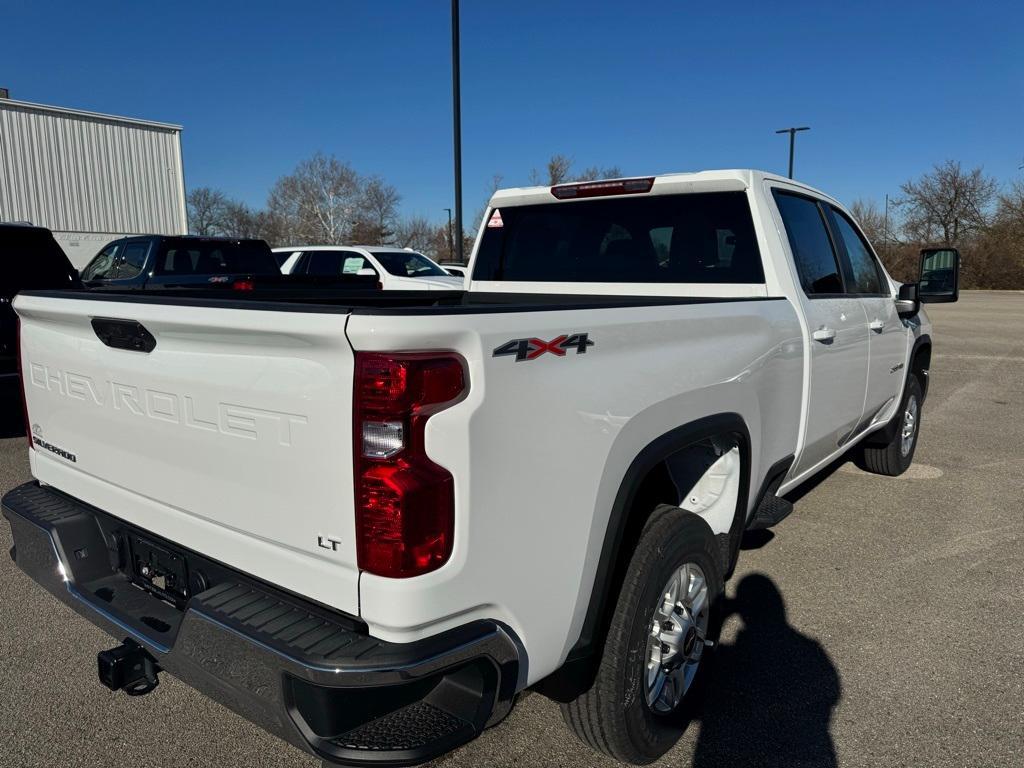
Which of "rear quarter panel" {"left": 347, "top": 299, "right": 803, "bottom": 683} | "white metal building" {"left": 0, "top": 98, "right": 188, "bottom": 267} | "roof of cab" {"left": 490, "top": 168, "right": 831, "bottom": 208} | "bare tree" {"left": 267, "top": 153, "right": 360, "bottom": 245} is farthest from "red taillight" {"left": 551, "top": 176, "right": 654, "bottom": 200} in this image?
"bare tree" {"left": 267, "top": 153, "right": 360, "bottom": 245}

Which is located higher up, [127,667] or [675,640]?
[127,667]

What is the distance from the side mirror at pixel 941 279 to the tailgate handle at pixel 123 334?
15.6 ft

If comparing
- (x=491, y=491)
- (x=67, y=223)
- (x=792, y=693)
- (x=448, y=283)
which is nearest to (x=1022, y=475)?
(x=792, y=693)

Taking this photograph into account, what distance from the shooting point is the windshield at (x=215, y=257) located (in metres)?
10.8

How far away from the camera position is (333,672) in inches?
65.7

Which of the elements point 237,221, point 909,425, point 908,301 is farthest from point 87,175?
point 237,221

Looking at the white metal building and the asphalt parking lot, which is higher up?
the white metal building

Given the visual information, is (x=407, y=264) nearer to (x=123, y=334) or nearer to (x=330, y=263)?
(x=330, y=263)

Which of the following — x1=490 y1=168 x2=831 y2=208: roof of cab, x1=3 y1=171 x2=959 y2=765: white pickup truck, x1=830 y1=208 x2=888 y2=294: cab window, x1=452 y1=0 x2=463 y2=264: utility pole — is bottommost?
x1=3 y1=171 x2=959 y2=765: white pickup truck

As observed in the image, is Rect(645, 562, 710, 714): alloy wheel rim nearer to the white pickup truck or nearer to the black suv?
the white pickup truck

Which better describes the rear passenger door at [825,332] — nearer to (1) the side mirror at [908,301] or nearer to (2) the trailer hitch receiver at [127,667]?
(1) the side mirror at [908,301]

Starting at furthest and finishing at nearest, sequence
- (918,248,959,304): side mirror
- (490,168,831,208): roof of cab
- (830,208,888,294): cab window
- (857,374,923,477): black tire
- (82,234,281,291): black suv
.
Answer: (82,234,281,291): black suv < (857,374,923,477): black tire < (918,248,959,304): side mirror < (830,208,888,294): cab window < (490,168,831,208): roof of cab

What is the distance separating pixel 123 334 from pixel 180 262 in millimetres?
9559

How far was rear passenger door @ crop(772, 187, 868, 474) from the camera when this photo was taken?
Result: 366 centimetres
